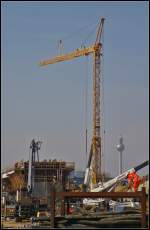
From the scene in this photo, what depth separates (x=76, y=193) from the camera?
82.9ft

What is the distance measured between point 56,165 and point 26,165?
5185 mm

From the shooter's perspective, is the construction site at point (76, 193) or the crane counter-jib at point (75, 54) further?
the crane counter-jib at point (75, 54)

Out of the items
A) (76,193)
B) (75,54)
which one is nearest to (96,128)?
(75,54)

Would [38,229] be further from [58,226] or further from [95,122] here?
[95,122]

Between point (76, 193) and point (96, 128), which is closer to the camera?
point (76, 193)

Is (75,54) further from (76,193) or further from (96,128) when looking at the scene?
(76,193)

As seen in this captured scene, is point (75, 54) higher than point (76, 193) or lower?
higher

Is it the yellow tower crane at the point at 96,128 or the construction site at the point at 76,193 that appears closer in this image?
the construction site at the point at 76,193

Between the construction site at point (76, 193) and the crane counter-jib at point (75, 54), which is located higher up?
the crane counter-jib at point (75, 54)

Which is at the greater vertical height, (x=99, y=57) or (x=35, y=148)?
(x=99, y=57)

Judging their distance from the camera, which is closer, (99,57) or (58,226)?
(58,226)

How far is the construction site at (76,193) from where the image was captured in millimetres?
24969

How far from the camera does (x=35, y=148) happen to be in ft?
219

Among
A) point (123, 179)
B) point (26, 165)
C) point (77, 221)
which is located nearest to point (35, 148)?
point (26, 165)
